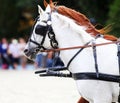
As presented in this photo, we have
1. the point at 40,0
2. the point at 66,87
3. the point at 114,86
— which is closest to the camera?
the point at 114,86

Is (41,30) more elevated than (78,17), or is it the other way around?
(78,17)

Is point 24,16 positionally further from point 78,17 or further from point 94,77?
point 94,77

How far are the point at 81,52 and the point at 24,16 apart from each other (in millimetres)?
35931

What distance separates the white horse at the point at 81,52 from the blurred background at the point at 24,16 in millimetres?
16956

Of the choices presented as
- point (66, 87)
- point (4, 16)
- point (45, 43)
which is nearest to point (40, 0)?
point (4, 16)

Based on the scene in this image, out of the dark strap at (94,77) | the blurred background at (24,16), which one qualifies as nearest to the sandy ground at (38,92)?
the dark strap at (94,77)

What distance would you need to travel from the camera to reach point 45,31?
9.38 m

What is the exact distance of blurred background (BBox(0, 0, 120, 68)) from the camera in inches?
1228

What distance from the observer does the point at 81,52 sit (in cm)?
922

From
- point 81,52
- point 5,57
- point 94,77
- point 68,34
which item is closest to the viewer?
point 94,77

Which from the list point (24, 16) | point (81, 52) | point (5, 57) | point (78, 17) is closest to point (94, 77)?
point (81, 52)

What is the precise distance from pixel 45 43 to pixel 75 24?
1.85 ft

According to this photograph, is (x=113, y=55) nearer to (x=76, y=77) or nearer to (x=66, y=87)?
(x=76, y=77)

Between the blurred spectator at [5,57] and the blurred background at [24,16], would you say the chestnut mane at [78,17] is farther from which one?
the blurred spectator at [5,57]
